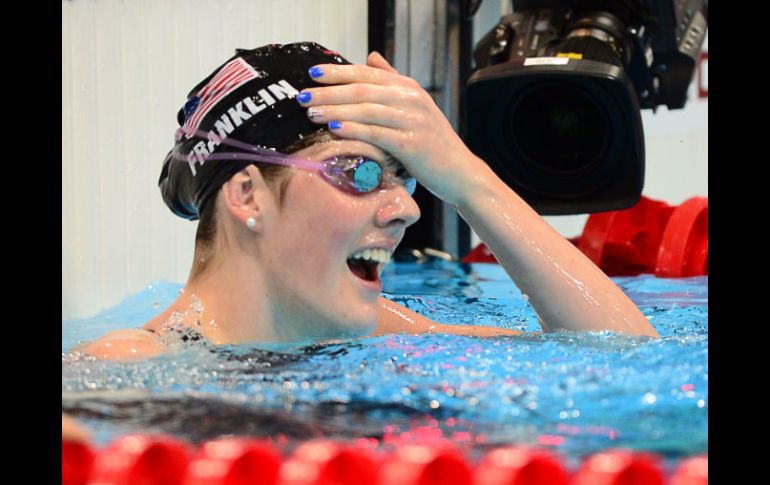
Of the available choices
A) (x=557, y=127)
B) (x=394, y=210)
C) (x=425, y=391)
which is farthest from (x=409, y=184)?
(x=557, y=127)

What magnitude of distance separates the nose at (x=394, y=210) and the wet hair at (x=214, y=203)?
0.15m

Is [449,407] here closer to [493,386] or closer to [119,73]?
[493,386]

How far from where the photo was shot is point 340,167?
186cm

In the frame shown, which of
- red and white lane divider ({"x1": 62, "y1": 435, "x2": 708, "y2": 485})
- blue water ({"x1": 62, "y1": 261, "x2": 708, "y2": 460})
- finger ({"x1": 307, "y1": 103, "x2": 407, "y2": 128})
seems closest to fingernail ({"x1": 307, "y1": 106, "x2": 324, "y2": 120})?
finger ({"x1": 307, "y1": 103, "x2": 407, "y2": 128})

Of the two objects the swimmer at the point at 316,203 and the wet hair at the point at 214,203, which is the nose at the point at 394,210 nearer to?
the swimmer at the point at 316,203

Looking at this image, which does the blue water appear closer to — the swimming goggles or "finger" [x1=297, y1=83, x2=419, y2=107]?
the swimming goggles

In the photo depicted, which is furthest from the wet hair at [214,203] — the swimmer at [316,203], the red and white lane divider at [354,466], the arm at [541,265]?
the red and white lane divider at [354,466]

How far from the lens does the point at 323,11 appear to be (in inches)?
189

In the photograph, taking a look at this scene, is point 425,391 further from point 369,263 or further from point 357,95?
point 357,95

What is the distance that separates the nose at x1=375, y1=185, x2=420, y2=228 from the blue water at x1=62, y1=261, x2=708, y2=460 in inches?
8.9

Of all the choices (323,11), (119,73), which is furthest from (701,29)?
(119,73)

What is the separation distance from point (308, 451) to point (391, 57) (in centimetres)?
417

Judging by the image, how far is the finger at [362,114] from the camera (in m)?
1.86

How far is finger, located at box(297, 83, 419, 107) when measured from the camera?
1.87 m
